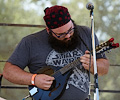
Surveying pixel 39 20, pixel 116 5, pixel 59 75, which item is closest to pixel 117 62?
pixel 116 5

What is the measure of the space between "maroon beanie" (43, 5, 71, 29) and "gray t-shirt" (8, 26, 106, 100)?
0.23m

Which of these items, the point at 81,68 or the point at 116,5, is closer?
the point at 81,68

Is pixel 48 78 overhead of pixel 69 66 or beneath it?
beneath

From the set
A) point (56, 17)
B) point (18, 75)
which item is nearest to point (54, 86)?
point (18, 75)

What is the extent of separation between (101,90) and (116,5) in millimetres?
1163

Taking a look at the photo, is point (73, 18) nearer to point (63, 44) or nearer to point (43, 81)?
point (63, 44)

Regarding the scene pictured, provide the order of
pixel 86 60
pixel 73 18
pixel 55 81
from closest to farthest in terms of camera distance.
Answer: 1. pixel 86 60
2. pixel 55 81
3. pixel 73 18

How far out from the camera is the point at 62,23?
8.83 feet

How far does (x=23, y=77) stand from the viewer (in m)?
2.82

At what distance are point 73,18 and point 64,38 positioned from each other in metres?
1.33

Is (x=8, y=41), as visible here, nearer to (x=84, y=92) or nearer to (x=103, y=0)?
(x=103, y=0)

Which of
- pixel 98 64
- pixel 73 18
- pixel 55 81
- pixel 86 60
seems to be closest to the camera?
pixel 86 60

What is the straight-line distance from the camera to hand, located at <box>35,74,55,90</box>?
2.76m

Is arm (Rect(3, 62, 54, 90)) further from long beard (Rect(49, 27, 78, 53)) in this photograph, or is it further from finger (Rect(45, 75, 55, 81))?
long beard (Rect(49, 27, 78, 53))
